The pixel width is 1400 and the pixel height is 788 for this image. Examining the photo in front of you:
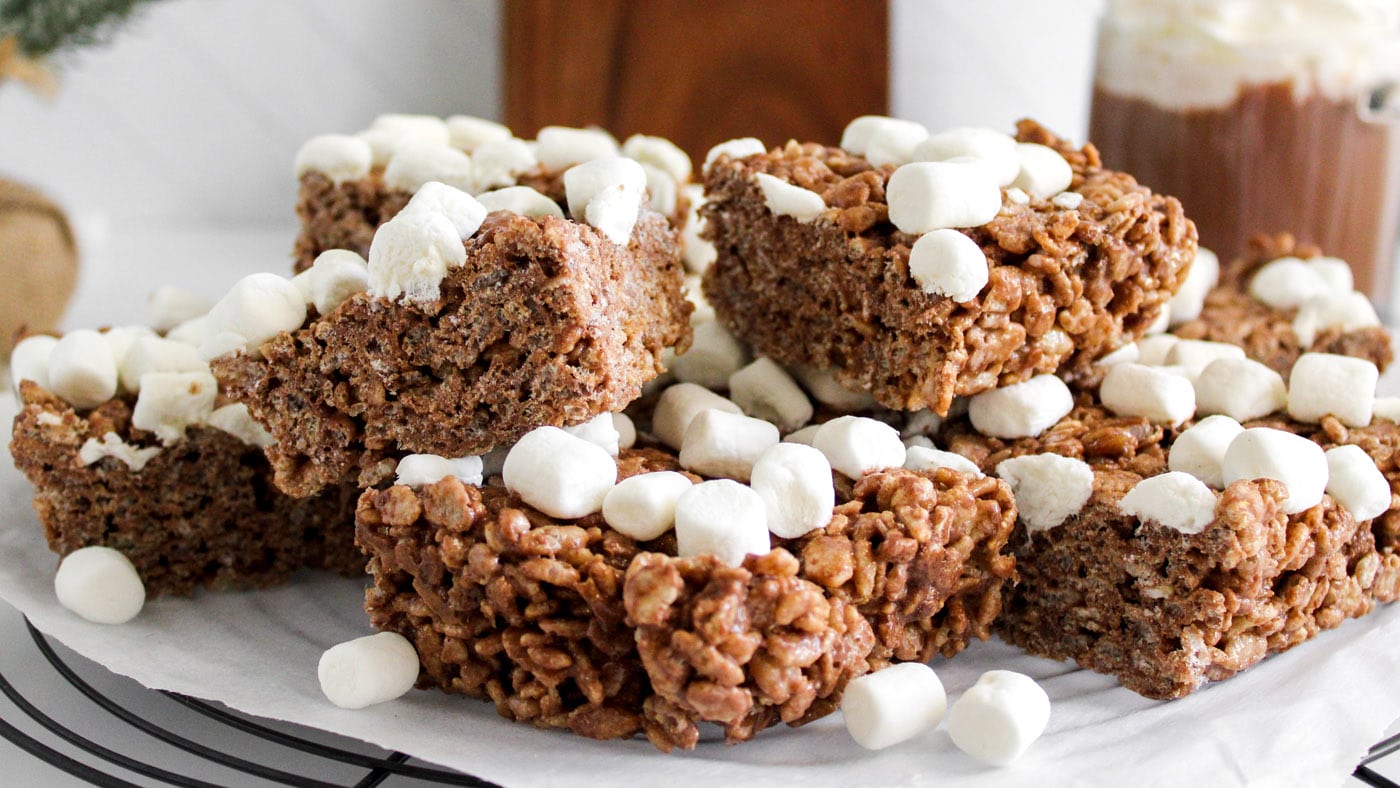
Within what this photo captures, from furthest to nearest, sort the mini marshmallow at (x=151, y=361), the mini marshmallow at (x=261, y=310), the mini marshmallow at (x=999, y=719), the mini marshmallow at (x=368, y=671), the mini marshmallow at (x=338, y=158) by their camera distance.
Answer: the mini marshmallow at (x=338, y=158) < the mini marshmallow at (x=151, y=361) < the mini marshmallow at (x=261, y=310) < the mini marshmallow at (x=368, y=671) < the mini marshmallow at (x=999, y=719)

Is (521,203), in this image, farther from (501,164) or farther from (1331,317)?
(1331,317)

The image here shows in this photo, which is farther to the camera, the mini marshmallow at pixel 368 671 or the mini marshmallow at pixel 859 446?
the mini marshmallow at pixel 859 446

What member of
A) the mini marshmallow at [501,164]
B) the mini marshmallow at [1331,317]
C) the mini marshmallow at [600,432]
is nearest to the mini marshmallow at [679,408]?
the mini marshmallow at [600,432]

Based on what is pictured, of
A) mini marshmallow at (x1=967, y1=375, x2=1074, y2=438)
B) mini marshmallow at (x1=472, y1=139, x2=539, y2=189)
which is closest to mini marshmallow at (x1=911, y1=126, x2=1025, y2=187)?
mini marshmallow at (x1=967, y1=375, x2=1074, y2=438)

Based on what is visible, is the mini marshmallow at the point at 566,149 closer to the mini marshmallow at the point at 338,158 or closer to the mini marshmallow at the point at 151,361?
the mini marshmallow at the point at 338,158

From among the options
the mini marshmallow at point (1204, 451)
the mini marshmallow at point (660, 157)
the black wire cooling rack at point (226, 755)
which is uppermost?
the mini marshmallow at point (660, 157)

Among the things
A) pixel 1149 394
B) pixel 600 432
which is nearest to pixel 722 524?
→ pixel 600 432

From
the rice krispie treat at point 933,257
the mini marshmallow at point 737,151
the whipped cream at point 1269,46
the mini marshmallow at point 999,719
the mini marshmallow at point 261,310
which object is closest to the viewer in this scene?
the mini marshmallow at point 999,719

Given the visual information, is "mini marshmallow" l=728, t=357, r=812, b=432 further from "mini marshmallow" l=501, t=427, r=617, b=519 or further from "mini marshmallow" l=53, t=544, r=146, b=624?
"mini marshmallow" l=53, t=544, r=146, b=624

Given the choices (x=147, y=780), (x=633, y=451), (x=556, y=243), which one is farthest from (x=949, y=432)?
(x=147, y=780)
